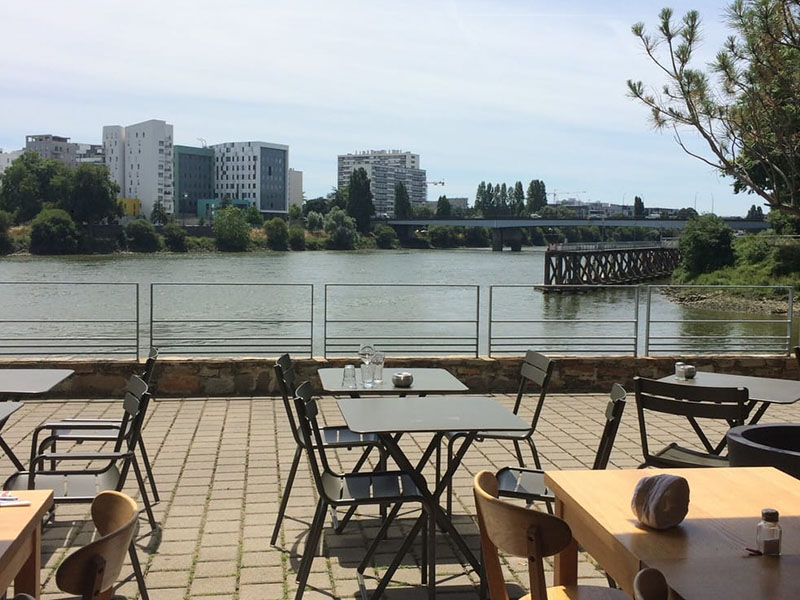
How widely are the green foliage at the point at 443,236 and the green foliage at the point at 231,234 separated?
20.2 metres

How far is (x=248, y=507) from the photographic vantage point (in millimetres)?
4695

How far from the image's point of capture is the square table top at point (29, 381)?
4457 mm

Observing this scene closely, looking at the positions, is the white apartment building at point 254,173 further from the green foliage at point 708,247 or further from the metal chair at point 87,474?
the metal chair at point 87,474

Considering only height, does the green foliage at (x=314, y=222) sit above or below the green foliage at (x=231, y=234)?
above

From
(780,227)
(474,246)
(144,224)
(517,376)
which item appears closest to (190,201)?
(474,246)

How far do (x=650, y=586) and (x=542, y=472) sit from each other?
1966 millimetres

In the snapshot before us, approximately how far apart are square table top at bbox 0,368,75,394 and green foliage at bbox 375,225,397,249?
7514cm

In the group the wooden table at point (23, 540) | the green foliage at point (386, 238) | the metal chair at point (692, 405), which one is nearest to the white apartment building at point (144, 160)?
the green foliage at point (386, 238)

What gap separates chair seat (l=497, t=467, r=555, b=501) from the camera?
11.7 ft

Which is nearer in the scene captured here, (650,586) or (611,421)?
(650,586)

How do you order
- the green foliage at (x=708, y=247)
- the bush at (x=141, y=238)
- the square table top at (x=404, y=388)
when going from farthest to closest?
1. the bush at (x=141, y=238)
2. the green foliage at (x=708, y=247)
3. the square table top at (x=404, y=388)

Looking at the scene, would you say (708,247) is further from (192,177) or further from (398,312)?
(192,177)

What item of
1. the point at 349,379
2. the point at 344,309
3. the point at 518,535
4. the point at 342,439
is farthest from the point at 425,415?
the point at 344,309

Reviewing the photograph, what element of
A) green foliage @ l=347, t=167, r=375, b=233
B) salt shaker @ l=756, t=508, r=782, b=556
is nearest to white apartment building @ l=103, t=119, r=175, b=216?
green foliage @ l=347, t=167, r=375, b=233
